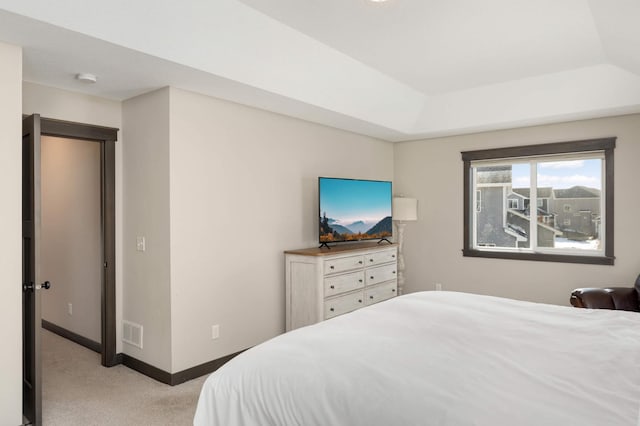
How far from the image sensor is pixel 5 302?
2521 mm

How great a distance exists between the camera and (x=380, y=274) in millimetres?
4762

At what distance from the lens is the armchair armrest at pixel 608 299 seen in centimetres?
374

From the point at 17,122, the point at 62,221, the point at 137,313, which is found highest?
the point at 17,122

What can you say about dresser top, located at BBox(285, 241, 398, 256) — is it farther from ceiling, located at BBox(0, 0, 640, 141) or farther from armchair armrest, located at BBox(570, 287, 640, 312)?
armchair armrest, located at BBox(570, 287, 640, 312)

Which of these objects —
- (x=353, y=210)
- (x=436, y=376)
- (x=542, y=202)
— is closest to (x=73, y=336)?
(x=353, y=210)

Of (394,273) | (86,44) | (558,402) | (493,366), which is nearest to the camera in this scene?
(558,402)

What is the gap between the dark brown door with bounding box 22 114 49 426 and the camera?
2678 millimetres

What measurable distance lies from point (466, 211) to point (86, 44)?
14.3 ft

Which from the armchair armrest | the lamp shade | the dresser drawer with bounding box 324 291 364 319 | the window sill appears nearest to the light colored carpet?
the dresser drawer with bounding box 324 291 364 319

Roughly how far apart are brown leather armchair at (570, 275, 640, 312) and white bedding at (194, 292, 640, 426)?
5.27 feet

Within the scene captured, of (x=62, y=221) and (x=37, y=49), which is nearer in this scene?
(x=37, y=49)

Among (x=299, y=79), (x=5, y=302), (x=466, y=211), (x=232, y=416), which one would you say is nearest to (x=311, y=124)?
(x=299, y=79)

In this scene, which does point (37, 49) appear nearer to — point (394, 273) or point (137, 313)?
point (137, 313)

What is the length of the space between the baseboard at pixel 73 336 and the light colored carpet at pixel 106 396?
18cm
